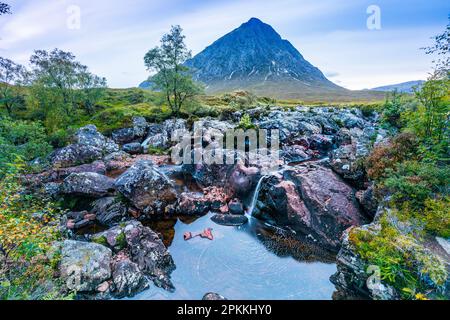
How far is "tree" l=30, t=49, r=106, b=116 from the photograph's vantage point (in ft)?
98.0

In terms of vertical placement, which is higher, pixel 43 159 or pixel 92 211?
pixel 43 159

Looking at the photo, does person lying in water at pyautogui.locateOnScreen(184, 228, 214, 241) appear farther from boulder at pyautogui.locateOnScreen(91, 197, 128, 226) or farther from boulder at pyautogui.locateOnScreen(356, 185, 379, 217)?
boulder at pyautogui.locateOnScreen(356, 185, 379, 217)

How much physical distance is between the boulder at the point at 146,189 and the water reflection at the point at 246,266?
1.59 metres

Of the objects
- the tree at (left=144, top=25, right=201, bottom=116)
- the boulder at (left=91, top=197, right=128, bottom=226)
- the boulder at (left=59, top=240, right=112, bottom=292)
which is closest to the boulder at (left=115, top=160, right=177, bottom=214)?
the boulder at (left=91, top=197, right=128, bottom=226)

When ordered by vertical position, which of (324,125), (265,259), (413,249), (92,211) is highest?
(324,125)

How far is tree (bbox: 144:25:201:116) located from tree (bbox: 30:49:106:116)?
13930mm

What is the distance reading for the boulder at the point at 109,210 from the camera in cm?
1184

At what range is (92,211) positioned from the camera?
41.2 ft

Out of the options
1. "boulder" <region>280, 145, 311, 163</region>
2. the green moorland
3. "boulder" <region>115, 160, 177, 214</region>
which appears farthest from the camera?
"boulder" <region>280, 145, 311, 163</region>

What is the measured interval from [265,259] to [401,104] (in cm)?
1534

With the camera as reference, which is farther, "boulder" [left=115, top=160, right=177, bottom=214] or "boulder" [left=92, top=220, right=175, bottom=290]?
"boulder" [left=115, top=160, right=177, bottom=214]
